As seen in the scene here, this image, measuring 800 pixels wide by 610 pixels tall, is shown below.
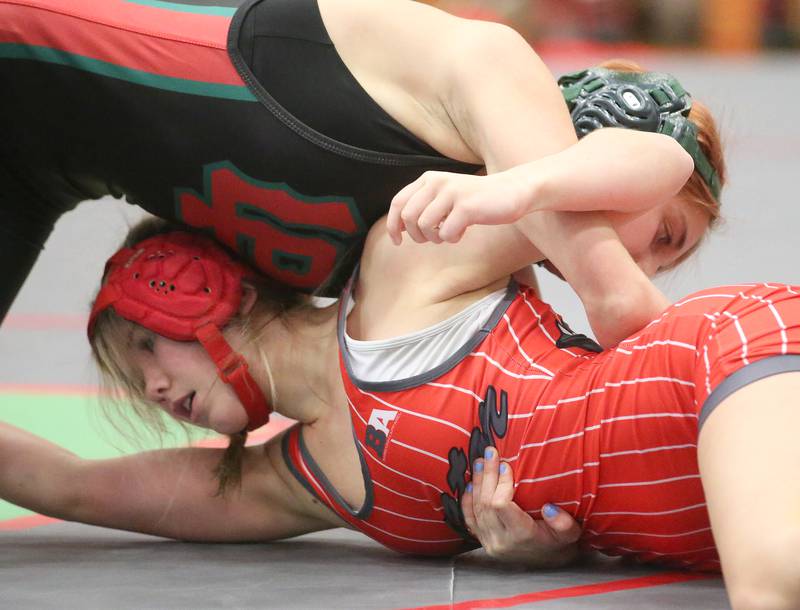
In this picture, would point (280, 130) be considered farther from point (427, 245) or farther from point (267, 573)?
point (267, 573)

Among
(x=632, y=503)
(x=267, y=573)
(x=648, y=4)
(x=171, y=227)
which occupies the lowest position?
(x=648, y=4)

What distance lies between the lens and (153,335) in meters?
2.55

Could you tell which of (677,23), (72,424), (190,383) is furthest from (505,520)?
(677,23)

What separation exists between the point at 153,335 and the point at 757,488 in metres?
1.24

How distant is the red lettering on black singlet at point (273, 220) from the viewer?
241 cm

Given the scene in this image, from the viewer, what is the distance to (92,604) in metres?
2.15

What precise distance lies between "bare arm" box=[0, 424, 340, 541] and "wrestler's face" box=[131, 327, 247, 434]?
14 cm

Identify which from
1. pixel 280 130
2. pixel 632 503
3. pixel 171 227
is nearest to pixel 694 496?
pixel 632 503

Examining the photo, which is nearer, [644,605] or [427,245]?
[644,605]

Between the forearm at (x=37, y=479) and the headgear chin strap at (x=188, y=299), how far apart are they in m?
0.34

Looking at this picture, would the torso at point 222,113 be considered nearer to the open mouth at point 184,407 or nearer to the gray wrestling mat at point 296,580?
the open mouth at point 184,407

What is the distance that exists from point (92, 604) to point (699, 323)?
1.07m

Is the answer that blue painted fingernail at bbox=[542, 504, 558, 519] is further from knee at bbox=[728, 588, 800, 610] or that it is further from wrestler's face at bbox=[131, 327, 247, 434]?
wrestler's face at bbox=[131, 327, 247, 434]

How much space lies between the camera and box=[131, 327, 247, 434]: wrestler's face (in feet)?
8.30
